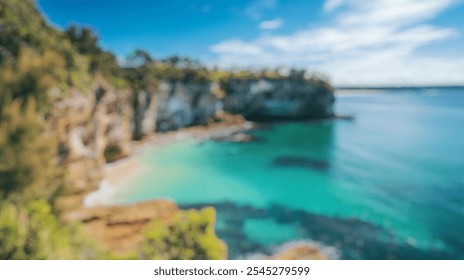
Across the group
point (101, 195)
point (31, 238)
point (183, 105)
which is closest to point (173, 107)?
point (183, 105)

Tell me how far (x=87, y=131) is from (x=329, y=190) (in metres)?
15.8

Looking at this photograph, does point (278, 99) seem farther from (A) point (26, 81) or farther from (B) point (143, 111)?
(A) point (26, 81)

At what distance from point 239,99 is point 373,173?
30.4 m

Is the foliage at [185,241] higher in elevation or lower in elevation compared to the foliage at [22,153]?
lower

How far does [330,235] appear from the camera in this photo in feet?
43.3

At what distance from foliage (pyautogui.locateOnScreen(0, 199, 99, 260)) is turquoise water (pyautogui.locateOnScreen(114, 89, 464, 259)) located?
7.40 m

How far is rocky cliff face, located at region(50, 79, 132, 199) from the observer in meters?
13.8

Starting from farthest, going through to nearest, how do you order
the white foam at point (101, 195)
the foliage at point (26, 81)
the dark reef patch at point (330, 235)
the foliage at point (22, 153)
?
the white foam at point (101, 195), the dark reef patch at point (330, 235), the foliage at point (26, 81), the foliage at point (22, 153)

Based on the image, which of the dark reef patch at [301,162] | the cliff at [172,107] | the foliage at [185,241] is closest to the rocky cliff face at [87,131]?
the cliff at [172,107]

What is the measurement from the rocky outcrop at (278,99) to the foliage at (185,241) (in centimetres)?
4193

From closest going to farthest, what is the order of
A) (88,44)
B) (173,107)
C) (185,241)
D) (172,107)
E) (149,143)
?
(185,241)
(88,44)
(149,143)
(172,107)
(173,107)

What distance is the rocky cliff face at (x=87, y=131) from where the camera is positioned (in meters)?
13.8

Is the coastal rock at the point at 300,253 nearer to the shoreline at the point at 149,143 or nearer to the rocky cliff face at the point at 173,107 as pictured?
the shoreline at the point at 149,143

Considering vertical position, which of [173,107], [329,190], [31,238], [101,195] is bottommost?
[329,190]
